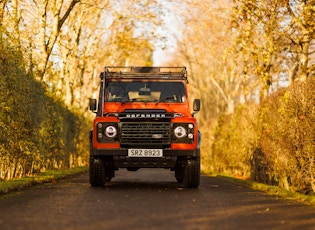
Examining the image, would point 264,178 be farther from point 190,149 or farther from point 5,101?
point 5,101

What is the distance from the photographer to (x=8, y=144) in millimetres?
16250

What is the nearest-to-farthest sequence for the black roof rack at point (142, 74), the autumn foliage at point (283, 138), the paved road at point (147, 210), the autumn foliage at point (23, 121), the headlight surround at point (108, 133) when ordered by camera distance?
the paved road at point (147, 210)
the autumn foliage at point (283, 138)
the headlight surround at point (108, 133)
the autumn foliage at point (23, 121)
the black roof rack at point (142, 74)

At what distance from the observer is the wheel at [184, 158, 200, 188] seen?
15.4 m

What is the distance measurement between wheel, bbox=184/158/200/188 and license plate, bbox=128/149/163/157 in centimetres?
76

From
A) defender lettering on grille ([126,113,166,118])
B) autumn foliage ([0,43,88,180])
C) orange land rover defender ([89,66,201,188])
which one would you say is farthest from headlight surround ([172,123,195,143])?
autumn foliage ([0,43,88,180])

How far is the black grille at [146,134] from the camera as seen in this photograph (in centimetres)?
1519

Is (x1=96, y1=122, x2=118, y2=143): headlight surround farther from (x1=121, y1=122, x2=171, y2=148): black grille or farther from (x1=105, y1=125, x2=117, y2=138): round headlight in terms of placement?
(x1=121, y1=122, x2=171, y2=148): black grille

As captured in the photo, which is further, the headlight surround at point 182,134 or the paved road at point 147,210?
the headlight surround at point 182,134

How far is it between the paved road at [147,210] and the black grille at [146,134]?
4.61 ft

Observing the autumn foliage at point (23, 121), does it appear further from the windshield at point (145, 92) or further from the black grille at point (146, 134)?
the black grille at point (146, 134)

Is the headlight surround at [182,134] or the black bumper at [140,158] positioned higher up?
the headlight surround at [182,134]

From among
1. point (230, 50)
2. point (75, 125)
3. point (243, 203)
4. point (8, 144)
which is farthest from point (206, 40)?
point (243, 203)

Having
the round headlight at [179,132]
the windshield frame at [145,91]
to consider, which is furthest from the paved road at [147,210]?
the windshield frame at [145,91]

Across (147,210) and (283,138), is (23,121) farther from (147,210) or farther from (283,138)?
(147,210)
